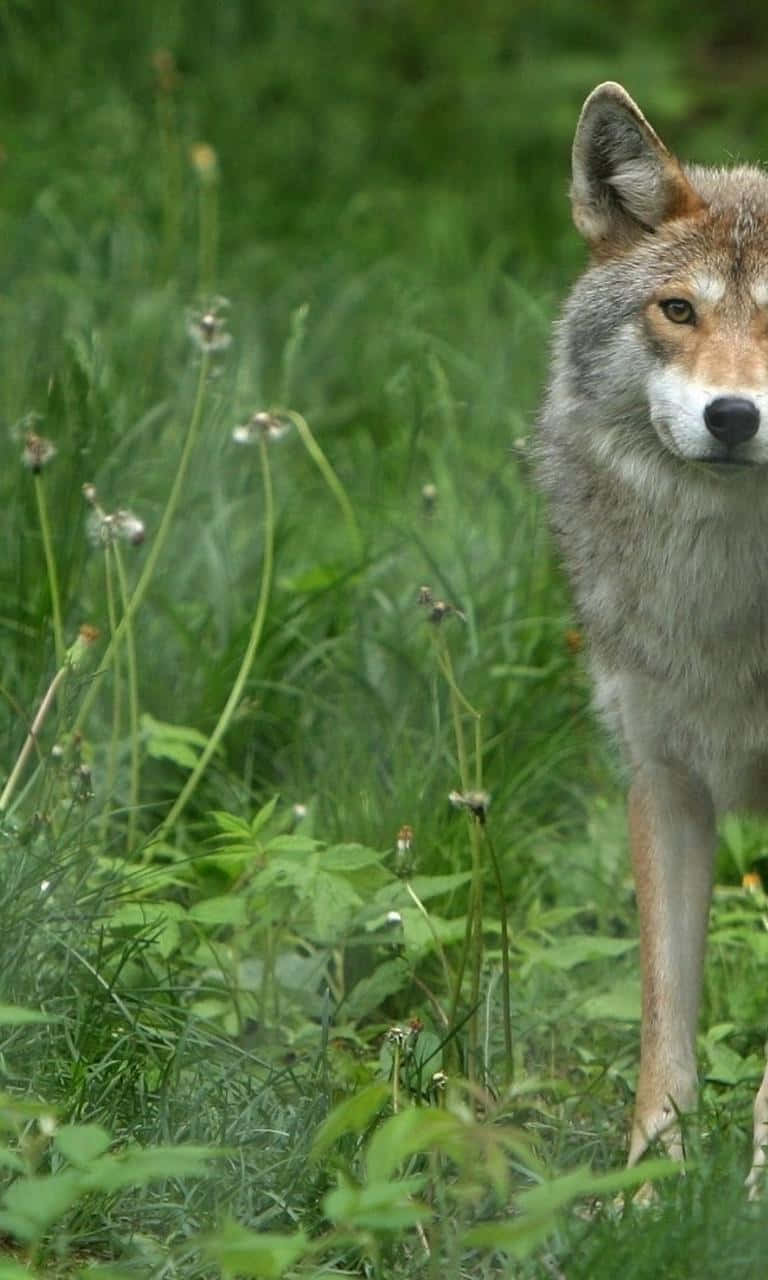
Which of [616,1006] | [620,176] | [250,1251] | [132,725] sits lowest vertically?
[616,1006]

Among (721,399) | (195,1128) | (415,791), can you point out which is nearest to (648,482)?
(721,399)

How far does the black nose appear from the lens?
3.81m

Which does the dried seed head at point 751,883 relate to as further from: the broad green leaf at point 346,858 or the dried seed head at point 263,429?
the dried seed head at point 263,429

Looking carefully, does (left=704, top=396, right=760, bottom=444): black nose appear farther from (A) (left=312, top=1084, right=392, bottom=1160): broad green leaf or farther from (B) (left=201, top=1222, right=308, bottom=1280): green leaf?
(B) (left=201, top=1222, right=308, bottom=1280): green leaf

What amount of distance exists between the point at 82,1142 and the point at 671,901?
2014 millimetres

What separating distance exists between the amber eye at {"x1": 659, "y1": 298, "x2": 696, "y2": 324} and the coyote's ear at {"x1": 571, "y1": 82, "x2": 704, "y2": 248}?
28 centimetres

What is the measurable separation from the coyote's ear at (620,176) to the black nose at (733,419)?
0.69 m

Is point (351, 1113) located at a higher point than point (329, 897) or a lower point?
higher

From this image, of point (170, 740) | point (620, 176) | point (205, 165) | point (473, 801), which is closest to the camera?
point (473, 801)

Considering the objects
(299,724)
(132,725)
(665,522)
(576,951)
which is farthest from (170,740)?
(665,522)

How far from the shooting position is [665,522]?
4.28 meters

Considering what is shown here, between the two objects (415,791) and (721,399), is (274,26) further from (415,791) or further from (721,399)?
(721,399)

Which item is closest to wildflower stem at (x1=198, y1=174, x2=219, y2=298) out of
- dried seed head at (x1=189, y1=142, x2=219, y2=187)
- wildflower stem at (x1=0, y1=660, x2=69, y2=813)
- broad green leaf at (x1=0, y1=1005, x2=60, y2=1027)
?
dried seed head at (x1=189, y1=142, x2=219, y2=187)

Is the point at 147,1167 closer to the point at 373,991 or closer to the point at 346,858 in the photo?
the point at 346,858
